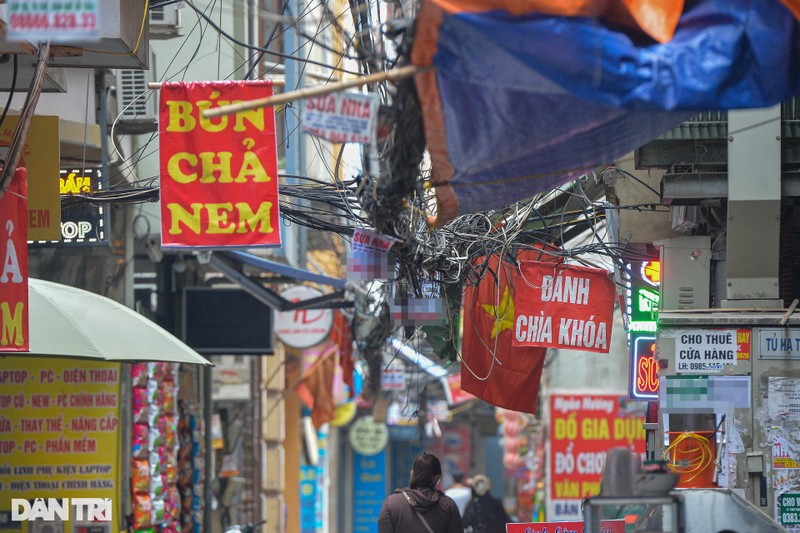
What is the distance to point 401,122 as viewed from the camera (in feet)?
20.7

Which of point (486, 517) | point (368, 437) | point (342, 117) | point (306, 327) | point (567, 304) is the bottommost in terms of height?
point (368, 437)

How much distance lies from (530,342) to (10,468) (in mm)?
5156

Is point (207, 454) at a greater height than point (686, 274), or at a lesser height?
lesser

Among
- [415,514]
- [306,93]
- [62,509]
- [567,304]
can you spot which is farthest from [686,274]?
[62,509]

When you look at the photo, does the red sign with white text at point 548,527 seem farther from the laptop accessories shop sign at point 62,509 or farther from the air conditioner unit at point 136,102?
the air conditioner unit at point 136,102

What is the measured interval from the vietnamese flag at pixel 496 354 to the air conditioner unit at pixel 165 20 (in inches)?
164

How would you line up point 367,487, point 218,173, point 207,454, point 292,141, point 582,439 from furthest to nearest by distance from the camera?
point 367,487, point 582,439, point 207,454, point 292,141, point 218,173

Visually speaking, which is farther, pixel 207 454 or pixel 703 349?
pixel 207 454

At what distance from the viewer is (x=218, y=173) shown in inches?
340

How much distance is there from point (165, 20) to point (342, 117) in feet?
24.7

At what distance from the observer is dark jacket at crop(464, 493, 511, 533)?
634 inches

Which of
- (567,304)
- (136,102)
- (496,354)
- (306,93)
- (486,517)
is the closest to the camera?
(306,93)

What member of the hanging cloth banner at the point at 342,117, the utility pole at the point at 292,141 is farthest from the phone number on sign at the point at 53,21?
the utility pole at the point at 292,141

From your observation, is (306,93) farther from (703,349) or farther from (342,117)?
(703,349)
